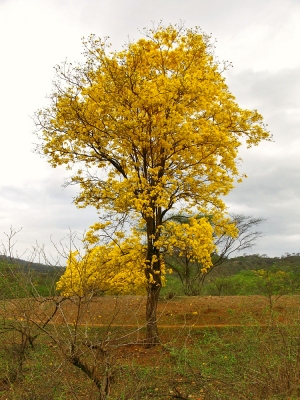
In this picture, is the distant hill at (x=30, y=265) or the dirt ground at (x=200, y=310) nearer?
the distant hill at (x=30, y=265)

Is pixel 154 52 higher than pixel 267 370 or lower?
higher

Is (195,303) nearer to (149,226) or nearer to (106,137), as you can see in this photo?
(149,226)

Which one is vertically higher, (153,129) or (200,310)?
(153,129)

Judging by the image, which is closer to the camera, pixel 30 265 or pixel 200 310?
pixel 30 265

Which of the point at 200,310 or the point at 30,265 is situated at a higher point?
the point at 30,265

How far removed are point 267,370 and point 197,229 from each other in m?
4.45

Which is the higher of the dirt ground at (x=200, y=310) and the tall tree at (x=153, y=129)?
the tall tree at (x=153, y=129)

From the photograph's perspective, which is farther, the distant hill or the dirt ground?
the dirt ground

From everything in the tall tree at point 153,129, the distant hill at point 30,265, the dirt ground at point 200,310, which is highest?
the tall tree at point 153,129

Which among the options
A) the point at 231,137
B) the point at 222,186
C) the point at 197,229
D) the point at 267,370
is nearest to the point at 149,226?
the point at 197,229

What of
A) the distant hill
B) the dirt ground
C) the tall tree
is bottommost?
the dirt ground

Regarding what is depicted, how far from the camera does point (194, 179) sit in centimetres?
973

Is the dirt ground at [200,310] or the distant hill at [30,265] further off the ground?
the distant hill at [30,265]

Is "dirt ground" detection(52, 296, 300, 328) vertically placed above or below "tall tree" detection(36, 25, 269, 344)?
below
